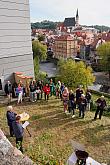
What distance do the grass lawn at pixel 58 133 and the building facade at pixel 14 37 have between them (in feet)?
11.6

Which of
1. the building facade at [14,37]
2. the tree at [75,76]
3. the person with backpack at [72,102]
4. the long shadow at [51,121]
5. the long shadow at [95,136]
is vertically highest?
the building facade at [14,37]

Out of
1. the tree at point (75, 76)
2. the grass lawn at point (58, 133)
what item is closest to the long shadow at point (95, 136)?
Answer: the grass lawn at point (58, 133)

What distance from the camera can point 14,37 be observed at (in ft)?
55.0

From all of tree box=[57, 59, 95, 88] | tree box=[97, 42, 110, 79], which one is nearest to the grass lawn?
tree box=[57, 59, 95, 88]

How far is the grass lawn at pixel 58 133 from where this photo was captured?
930 centimetres

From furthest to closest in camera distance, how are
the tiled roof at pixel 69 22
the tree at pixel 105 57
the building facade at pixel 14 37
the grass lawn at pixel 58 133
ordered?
the tiled roof at pixel 69 22, the tree at pixel 105 57, the building facade at pixel 14 37, the grass lawn at pixel 58 133

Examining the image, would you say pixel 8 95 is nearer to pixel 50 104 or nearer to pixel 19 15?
pixel 50 104

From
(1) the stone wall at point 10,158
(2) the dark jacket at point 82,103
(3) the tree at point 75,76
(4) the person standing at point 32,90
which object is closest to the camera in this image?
(1) the stone wall at point 10,158

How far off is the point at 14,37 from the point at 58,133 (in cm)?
815

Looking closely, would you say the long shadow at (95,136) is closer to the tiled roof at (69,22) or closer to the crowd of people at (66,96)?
the crowd of people at (66,96)

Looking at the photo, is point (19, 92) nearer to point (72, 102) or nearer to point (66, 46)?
point (72, 102)

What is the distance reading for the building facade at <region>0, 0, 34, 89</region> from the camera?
1595 centimetres

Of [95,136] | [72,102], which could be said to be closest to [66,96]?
[72,102]

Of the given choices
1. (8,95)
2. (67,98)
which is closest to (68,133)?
(67,98)
